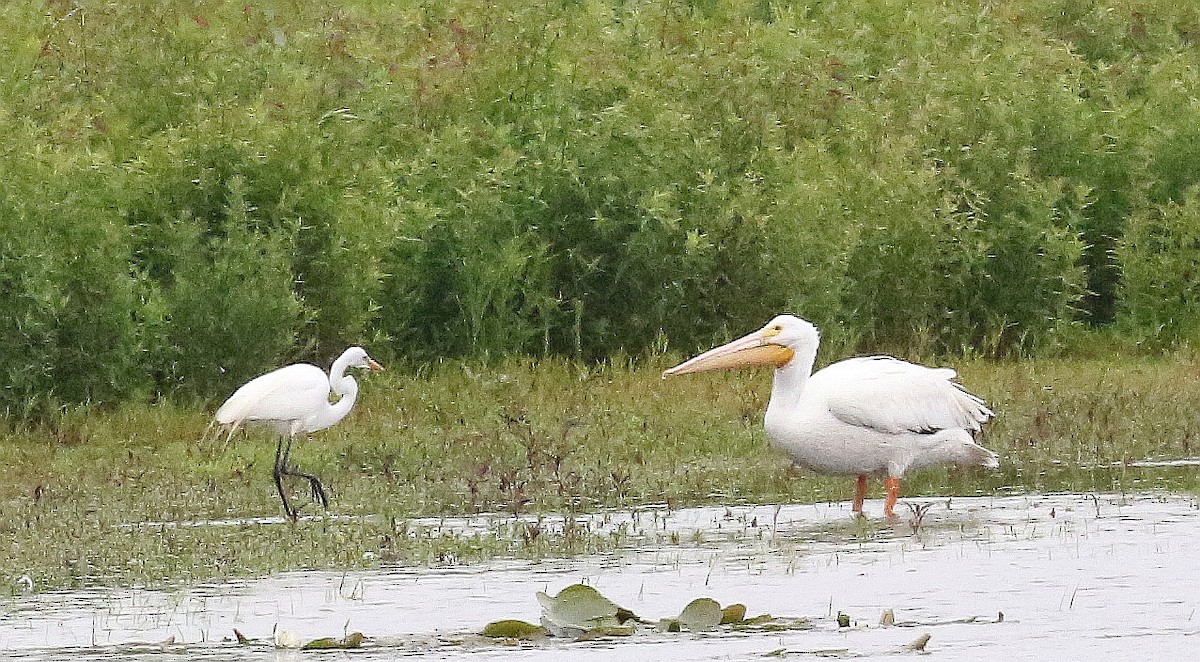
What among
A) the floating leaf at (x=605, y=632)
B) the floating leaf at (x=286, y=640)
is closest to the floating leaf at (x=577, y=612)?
the floating leaf at (x=605, y=632)

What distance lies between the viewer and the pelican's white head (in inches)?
435

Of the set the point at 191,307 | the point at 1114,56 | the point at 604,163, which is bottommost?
the point at 191,307

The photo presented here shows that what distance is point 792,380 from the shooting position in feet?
35.6

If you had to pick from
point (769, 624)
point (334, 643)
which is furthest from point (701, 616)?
point (334, 643)

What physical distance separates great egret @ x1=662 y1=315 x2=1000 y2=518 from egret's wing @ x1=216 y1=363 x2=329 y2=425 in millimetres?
2207

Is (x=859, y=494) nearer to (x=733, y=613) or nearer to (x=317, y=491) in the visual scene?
(x=317, y=491)

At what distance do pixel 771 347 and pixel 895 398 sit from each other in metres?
0.78

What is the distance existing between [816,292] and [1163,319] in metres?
3.19

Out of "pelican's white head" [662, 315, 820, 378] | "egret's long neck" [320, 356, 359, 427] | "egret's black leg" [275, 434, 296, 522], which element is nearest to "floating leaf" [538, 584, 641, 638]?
"egret's black leg" [275, 434, 296, 522]

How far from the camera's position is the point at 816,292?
1711cm

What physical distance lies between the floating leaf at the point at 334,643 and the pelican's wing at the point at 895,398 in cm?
385

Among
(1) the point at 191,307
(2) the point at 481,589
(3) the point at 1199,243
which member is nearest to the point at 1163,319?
(3) the point at 1199,243

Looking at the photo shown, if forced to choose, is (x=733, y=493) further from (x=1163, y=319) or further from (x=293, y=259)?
(x=1163, y=319)

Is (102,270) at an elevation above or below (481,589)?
above
